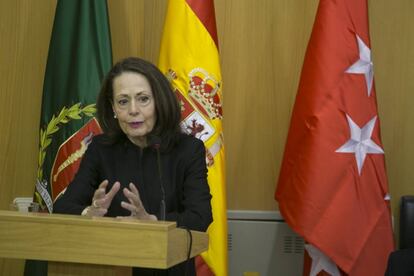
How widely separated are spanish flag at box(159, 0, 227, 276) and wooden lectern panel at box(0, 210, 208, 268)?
1.56 m

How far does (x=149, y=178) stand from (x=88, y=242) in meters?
0.69

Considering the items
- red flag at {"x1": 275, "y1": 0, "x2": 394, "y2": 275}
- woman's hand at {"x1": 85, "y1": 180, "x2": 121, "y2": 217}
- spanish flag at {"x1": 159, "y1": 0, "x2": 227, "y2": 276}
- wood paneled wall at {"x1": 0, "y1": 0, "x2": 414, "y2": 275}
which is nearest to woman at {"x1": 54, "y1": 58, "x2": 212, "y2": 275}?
woman's hand at {"x1": 85, "y1": 180, "x2": 121, "y2": 217}

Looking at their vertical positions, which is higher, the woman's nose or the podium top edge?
the woman's nose

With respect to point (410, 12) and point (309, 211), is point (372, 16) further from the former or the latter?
point (309, 211)

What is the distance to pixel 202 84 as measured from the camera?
3.12 m

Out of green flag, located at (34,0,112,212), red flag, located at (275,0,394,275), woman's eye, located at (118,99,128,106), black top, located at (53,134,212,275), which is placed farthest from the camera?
green flag, located at (34,0,112,212)

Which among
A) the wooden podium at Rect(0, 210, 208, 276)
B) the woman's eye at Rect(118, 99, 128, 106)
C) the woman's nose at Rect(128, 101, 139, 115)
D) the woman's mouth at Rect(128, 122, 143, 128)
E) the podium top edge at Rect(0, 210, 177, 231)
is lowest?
the wooden podium at Rect(0, 210, 208, 276)

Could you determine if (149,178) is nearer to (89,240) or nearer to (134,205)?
(134,205)

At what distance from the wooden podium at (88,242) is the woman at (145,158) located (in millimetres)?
533

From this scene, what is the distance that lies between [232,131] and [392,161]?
946mm

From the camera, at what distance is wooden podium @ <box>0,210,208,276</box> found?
140 centimetres

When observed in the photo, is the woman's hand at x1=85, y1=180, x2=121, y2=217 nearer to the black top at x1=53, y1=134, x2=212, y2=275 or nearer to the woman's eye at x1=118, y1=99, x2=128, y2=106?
the black top at x1=53, y1=134, x2=212, y2=275

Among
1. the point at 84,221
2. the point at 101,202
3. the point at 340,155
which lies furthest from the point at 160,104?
the point at 340,155

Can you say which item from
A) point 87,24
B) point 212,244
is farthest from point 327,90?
point 87,24
